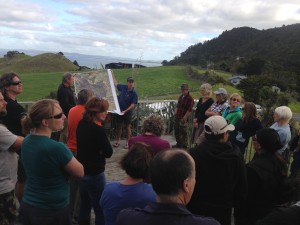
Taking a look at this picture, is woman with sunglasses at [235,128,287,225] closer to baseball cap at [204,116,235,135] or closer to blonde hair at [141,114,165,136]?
baseball cap at [204,116,235,135]

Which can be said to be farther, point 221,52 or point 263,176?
point 221,52

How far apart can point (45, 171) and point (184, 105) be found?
17.7 feet

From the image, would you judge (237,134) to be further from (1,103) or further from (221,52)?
(221,52)

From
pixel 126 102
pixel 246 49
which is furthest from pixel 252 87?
pixel 246 49

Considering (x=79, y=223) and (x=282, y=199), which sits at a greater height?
(x=282, y=199)

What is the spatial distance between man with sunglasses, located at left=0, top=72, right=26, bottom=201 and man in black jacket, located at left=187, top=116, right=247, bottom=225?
2042 mm

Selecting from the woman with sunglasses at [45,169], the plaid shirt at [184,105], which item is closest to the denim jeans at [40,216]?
the woman with sunglasses at [45,169]

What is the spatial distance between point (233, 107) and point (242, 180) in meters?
3.12

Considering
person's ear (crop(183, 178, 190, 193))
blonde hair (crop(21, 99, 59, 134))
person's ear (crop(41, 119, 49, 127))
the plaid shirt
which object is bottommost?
the plaid shirt

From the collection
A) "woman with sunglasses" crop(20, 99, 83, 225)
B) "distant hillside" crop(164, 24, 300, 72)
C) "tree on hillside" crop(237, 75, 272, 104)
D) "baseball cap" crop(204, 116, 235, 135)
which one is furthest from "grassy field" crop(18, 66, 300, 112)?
"distant hillside" crop(164, 24, 300, 72)

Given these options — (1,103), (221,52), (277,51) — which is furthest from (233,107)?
(221,52)

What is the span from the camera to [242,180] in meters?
3.21

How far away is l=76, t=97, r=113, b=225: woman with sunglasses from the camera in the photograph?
12.3 feet

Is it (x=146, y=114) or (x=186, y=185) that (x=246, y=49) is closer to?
(x=146, y=114)
